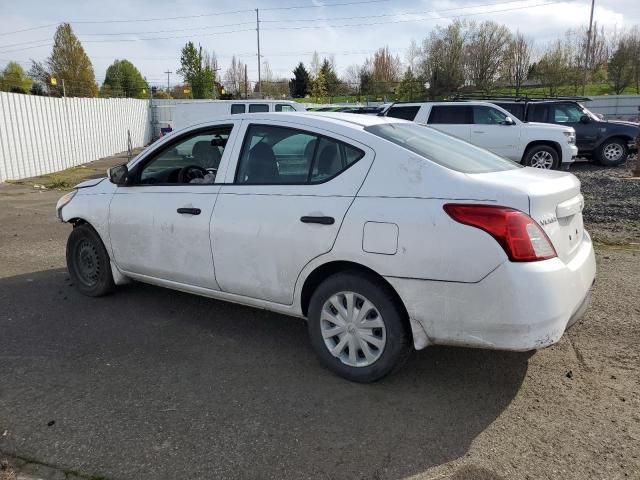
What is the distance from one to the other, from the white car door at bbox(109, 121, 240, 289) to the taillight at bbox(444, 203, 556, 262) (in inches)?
76.7

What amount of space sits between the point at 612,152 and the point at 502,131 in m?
4.18

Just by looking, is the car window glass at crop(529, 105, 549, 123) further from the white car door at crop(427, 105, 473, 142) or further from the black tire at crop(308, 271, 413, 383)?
the black tire at crop(308, 271, 413, 383)

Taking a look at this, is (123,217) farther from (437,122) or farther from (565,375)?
(437,122)

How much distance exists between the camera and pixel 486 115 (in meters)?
14.1

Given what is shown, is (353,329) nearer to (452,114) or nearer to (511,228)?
(511,228)

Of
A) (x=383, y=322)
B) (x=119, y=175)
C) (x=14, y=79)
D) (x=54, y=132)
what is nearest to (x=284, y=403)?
(x=383, y=322)

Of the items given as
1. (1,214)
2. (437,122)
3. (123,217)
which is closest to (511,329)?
(123,217)

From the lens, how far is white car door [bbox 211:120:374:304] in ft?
11.3

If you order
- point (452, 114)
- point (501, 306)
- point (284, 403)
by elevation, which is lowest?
point (284, 403)

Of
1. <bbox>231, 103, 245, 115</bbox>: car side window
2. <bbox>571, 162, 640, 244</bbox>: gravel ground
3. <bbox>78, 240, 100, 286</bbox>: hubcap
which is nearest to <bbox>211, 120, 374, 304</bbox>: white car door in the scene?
<bbox>78, 240, 100, 286</bbox>: hubcap

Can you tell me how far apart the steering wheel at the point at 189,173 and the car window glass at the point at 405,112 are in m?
10.2

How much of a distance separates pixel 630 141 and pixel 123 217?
15411 millimetres

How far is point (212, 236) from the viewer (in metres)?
4.03

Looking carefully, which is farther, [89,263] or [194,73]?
[194,73]
